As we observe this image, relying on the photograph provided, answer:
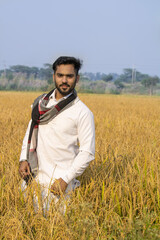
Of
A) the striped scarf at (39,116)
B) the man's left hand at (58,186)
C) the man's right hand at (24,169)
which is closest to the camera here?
the man's left hand at (58,186)

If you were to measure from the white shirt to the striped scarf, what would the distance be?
3 centimetres

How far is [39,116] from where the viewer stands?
6.23ft

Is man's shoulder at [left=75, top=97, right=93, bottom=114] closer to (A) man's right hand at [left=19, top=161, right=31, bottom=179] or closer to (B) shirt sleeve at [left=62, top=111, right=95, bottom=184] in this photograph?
(B) shirt sleeve at [left=62, top=111, right=95, bottom=184]

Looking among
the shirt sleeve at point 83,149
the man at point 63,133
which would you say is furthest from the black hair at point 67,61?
the shirt sleeve at point 83,149

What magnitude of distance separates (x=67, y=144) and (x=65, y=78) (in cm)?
39

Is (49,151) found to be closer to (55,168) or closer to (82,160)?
(55,168)

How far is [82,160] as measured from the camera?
5.77ft

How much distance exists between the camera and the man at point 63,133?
5.82ft

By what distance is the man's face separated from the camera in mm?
1862

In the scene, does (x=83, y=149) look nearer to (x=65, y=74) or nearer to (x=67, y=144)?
(x=67, y=144)

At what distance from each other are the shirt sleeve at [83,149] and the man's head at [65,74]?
0.21 meters

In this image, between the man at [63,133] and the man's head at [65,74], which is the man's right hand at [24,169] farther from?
the man's head at [65,74]

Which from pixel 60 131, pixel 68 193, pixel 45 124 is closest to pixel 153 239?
pixel 68 193

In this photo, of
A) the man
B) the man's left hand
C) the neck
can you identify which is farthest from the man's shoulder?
the man's left hand
